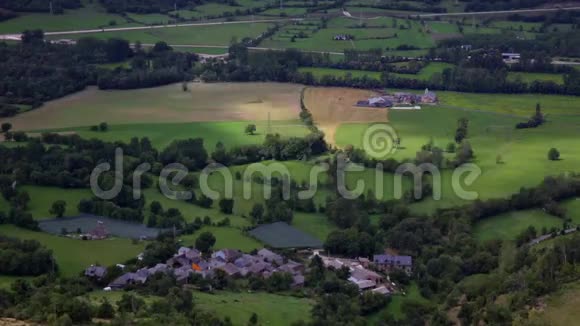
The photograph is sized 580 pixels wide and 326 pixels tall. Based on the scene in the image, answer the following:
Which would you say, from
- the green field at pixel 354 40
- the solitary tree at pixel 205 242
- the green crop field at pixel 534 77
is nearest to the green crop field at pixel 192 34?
the green field at pixel 354 40

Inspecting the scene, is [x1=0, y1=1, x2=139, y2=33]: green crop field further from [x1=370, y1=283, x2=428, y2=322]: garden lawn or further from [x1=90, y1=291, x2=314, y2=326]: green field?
[x1=370, y1=283, x2=428, y2=322]: garden lawn

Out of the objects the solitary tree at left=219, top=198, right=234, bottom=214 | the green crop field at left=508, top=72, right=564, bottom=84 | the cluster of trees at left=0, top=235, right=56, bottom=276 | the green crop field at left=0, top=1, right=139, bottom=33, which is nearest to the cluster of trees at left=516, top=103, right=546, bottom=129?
the green crop field at left=508, top=72, right=564, bottom=84

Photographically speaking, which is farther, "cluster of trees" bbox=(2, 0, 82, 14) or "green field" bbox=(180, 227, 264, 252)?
"cluster of trees" bbox=(2, 0, 82, 14)

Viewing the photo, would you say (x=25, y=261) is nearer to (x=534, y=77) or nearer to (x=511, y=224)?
(x=511, y=224)

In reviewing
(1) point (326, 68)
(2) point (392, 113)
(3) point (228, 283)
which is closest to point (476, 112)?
(2) point (392, 113)

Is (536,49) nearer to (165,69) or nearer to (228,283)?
(165,69)
